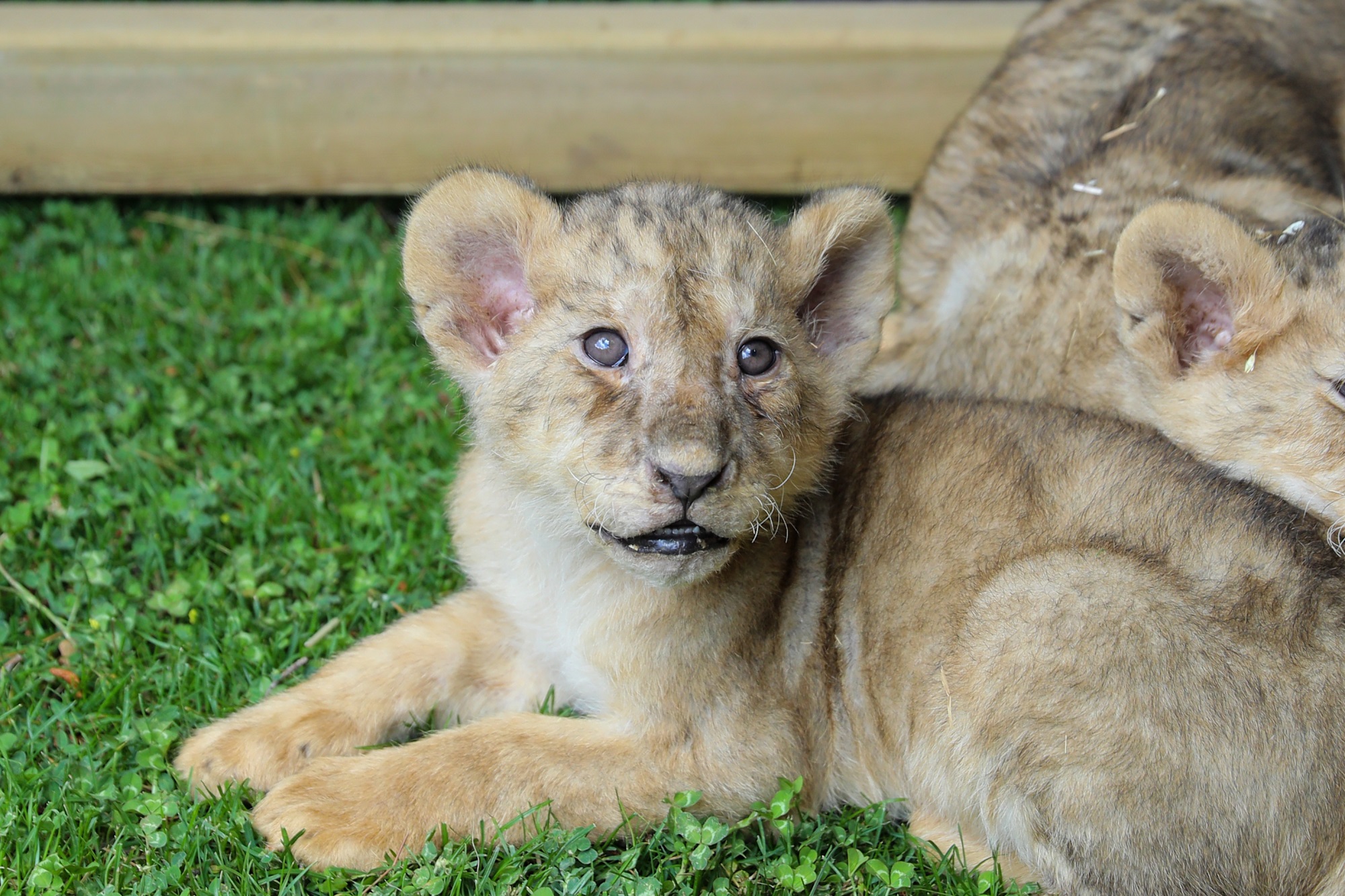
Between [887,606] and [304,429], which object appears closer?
[887,606]

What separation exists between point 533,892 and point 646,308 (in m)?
1.59

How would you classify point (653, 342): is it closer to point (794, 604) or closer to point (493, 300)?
point (493, 300)

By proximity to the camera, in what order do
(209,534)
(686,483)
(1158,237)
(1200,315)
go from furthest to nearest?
(209,534)
(1200,315)
(1158,237)
(686,483)

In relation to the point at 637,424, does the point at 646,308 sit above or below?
above

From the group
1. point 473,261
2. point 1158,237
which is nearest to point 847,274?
point 1158,237

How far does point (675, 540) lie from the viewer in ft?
11.5

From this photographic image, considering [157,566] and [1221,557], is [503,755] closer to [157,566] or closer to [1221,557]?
[157,566]

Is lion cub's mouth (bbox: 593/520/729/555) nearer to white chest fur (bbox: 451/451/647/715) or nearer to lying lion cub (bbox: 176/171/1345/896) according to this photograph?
lying lion cub (bbox: 176/171/1345/896)

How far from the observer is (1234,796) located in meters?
3.50

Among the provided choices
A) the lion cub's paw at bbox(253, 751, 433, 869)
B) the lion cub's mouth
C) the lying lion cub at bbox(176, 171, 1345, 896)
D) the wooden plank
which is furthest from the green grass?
the lion cub's mouth

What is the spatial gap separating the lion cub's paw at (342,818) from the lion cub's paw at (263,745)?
0.18 m

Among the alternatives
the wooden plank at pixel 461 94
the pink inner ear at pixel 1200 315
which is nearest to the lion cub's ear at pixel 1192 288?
the pink inner ear at pixel 1200 315

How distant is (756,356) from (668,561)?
67 cm

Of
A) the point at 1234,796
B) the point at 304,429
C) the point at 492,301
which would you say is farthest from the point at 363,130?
the point at 1234,796
